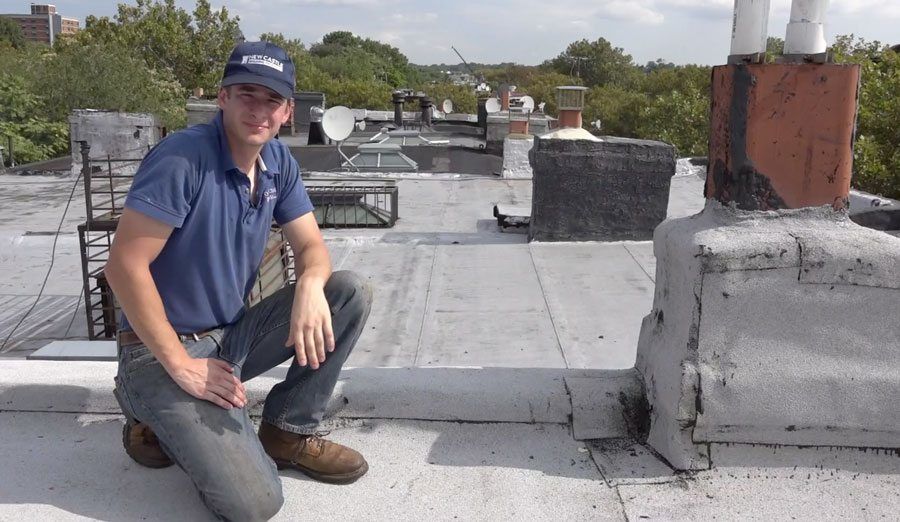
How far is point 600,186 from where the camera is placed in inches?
375

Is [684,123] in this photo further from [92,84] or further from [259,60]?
[259,60]

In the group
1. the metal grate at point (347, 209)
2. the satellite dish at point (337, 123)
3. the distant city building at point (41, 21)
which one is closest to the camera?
the metal grate at point (347, 209)

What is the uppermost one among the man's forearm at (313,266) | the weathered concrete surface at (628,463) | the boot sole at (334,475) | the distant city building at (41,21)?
the distant city building at (41,21)

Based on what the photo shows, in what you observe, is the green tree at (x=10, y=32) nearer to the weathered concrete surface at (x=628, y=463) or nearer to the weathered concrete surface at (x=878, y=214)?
the weathered concrete surface at (x=878, y=214)

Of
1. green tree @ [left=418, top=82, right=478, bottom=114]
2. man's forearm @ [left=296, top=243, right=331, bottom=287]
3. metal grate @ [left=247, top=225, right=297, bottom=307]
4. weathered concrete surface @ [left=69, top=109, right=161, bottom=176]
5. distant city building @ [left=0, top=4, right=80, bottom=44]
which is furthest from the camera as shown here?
distant city building @ [left=0, top=4, right=80, bottom=44]

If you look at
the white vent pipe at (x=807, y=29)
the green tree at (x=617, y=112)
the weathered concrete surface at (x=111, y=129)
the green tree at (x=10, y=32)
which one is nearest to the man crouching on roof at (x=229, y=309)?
the white vent pipe at (x=807, y=29)

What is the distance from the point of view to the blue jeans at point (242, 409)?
7.70 ft

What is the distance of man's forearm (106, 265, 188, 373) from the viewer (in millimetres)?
2363

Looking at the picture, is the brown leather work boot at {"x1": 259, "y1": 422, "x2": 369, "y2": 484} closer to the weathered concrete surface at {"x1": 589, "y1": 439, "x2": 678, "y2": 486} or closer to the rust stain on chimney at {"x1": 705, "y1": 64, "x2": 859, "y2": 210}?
the weathered concrete surface at {"x1": 589, "y1": 439, "x2": 678, "y2": 486}

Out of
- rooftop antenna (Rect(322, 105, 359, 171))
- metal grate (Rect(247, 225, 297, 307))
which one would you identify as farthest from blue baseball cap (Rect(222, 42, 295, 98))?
rooftop antenna (Rect(322, 105, 359, 171))

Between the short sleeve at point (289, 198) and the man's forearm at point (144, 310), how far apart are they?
592 millimetres

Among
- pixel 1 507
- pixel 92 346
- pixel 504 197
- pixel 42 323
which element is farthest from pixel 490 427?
pixel 504 197

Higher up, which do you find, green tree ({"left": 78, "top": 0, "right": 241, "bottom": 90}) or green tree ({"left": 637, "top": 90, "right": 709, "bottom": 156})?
green tree ({"left": 78, "top": 0, "right": 241, "bottom": 90})

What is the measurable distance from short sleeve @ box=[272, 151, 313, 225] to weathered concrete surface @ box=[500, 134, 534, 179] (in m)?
14.0
